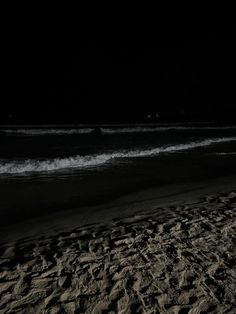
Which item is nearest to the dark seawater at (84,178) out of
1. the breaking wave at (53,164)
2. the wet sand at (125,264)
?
the breaking wave at (53,164)

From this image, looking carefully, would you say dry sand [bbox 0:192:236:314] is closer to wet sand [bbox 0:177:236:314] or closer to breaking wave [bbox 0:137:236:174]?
wet sand [bbox 0:177:236:314]

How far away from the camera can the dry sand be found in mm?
3742

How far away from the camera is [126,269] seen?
447 centimetres

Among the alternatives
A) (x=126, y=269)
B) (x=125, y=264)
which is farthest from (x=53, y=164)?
(x=126, y=269)

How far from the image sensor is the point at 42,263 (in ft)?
15.5

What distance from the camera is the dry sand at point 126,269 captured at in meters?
3.74

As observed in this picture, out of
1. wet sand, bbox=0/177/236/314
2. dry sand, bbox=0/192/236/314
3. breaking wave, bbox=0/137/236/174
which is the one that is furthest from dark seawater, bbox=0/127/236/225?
dry sand, bbox=0/192/236/314

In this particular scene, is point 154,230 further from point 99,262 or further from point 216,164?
point 216,164

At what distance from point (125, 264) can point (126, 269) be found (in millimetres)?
143

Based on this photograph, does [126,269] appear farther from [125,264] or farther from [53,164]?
[53,164]

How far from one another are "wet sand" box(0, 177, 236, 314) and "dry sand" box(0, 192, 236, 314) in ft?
0.04

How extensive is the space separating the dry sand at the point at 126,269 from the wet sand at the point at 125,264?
0.01 m

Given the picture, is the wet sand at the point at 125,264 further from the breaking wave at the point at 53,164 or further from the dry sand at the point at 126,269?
the breaking wave at the point at 53,164

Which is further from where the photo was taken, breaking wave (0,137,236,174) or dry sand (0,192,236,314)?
breaking wave (0,137,236,174)
